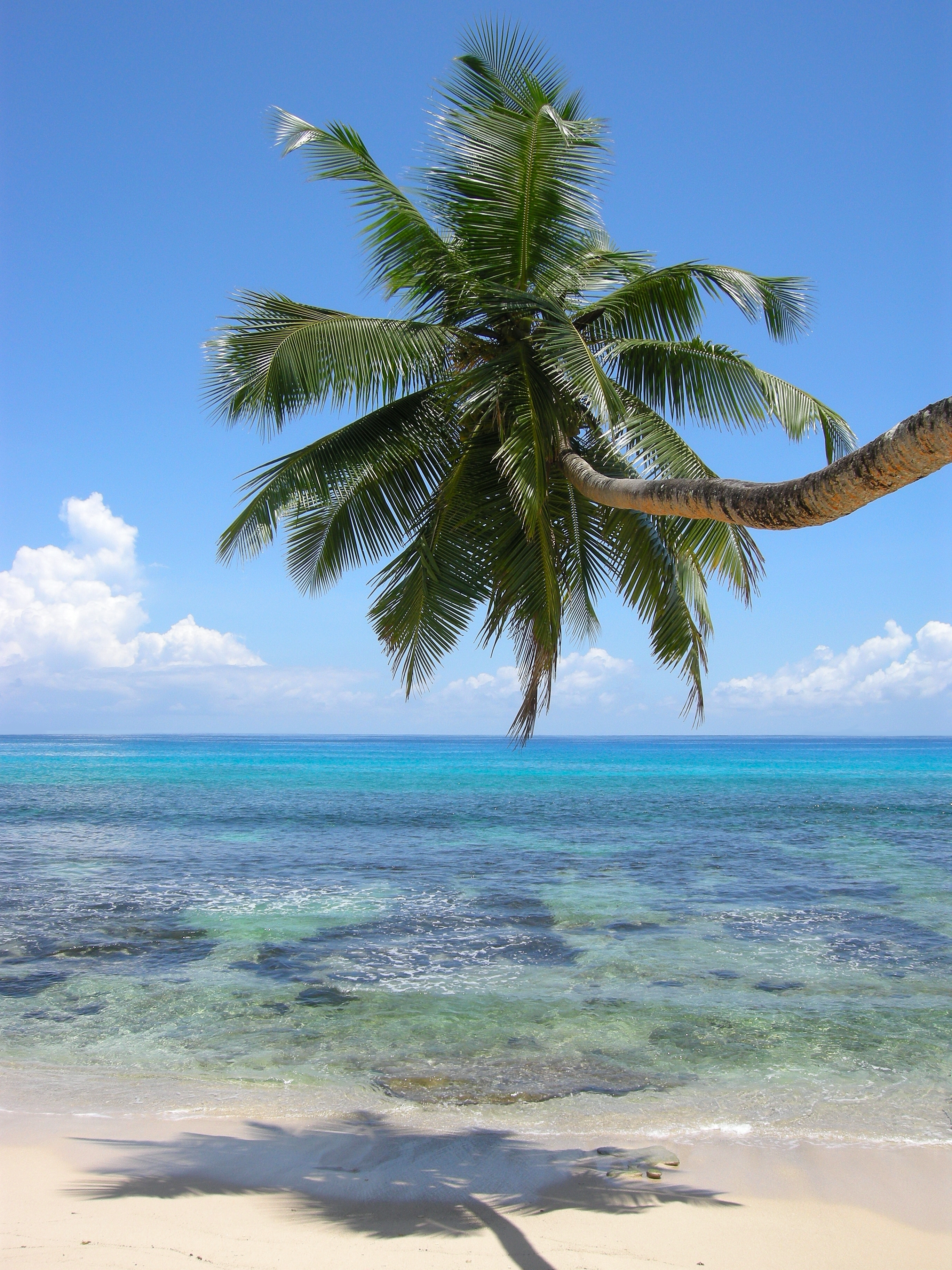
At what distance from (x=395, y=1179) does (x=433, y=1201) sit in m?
0.33

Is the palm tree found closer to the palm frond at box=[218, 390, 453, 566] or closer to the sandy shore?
the palm frond at box=[218, 390, 453, 566]

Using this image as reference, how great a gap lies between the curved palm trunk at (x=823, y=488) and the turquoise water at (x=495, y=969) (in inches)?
150

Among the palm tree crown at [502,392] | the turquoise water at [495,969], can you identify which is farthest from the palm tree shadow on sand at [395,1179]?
the palm tree crown at [502,392]

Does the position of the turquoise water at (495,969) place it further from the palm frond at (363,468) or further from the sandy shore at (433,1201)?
the palm frond at (363,468)

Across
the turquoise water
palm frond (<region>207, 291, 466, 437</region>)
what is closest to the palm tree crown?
palm frond (<region>207, 291, 466, 437</region>)

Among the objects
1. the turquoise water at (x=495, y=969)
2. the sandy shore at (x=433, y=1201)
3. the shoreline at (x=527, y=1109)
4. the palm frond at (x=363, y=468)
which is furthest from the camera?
the palm frond at (x=363, y=468)

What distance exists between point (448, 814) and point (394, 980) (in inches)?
712

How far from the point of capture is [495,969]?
29.4 feet

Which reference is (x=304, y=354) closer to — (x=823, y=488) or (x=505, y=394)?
(x=505, y=394)

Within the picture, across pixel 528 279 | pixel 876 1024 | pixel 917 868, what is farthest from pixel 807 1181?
pixel 917 868

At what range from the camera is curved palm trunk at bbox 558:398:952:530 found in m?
2.94

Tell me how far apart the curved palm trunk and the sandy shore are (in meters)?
3.30

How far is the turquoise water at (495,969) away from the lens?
232 inches

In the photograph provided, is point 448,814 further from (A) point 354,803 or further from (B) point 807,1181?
(B) point 807,1181
